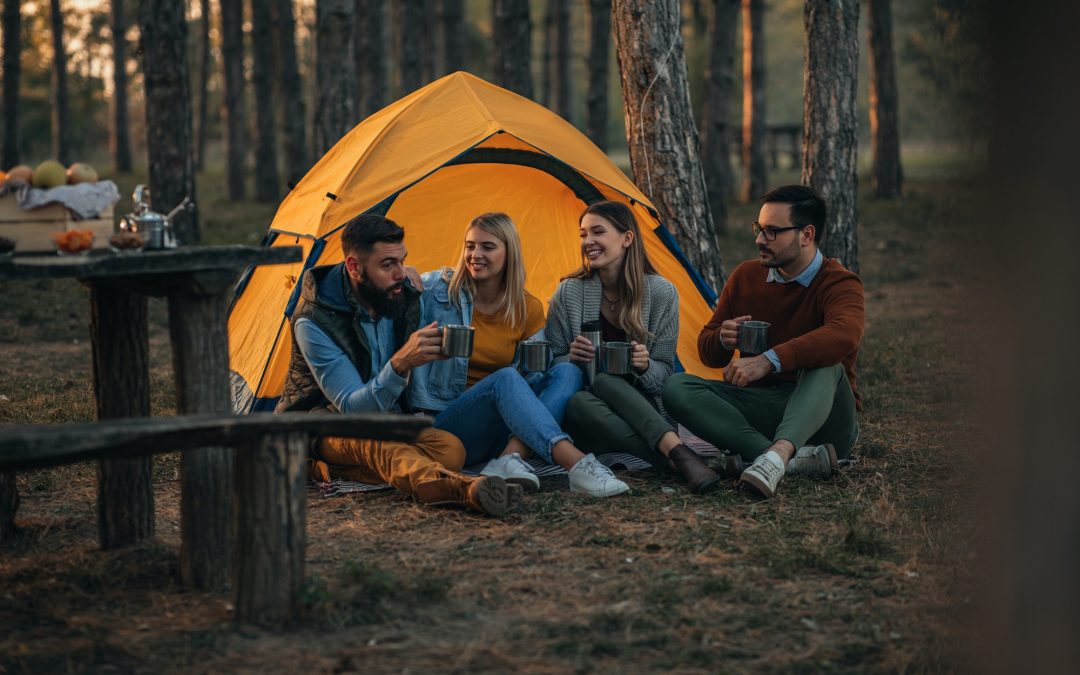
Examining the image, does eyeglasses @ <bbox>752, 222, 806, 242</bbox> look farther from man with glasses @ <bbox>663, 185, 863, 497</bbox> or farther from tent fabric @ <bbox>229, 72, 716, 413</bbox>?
tent fabric @ <bbox>229, 72, 716, 413</bbox>

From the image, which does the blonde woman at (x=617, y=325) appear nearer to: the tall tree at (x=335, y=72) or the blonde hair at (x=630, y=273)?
the blonde hair at (x=630, y=273)

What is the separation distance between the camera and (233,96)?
808 inches

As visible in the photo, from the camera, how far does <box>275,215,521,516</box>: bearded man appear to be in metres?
4.75

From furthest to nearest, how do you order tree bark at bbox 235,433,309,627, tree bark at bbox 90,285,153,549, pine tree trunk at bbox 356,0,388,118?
1. pine tree trunk at bbox 356,0,388,118
2. tree bark at bbox 90,285,153,549
3. tree bark at bbox 235,433,309,627

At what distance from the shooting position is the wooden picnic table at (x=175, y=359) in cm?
351

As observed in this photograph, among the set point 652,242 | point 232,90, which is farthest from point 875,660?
point 232,90

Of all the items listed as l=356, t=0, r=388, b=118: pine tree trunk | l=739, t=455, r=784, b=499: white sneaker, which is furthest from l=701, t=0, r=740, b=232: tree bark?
l=739, t=455, r=784, b=499: white sneaker

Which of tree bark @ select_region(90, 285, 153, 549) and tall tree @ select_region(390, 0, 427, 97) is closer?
tree bark @ select_region(90, 285, 153, 549)

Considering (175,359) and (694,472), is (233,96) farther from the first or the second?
(175,359)

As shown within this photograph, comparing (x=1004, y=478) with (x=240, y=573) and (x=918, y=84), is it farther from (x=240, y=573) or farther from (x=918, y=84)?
(x=240, y=573)

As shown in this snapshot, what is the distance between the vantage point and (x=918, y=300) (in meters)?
11.1

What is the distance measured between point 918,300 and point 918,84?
33.3ft

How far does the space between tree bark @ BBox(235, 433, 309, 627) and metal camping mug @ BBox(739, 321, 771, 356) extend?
235 cm

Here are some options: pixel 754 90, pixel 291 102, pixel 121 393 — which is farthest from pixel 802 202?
pixel 291 102
